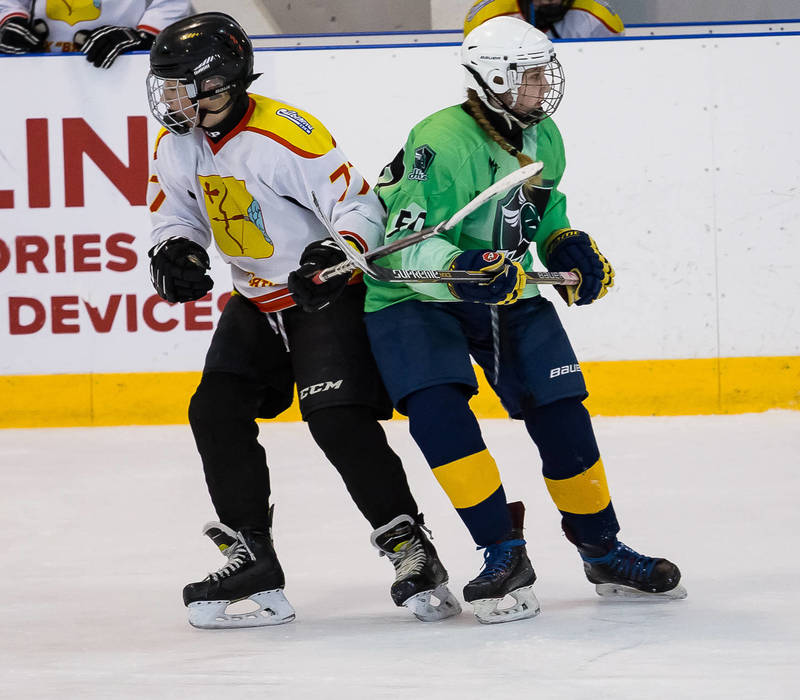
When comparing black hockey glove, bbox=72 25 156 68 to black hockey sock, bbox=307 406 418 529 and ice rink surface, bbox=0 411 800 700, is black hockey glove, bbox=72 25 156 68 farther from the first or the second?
black hockey sock, bbox=307 406 418 529

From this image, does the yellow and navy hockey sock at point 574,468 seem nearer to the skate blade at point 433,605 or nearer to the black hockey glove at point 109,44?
the skate blade at point 433,605

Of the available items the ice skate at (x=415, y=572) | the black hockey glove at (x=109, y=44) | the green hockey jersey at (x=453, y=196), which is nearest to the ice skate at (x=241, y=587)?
the ice skate at (x=415, y=572)

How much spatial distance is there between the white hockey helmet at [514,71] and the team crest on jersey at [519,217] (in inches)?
4.8

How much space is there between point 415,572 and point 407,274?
51cm

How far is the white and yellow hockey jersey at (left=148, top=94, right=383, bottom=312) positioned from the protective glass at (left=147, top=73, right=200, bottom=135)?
8cm

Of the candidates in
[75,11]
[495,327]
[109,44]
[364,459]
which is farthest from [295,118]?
[75,11]

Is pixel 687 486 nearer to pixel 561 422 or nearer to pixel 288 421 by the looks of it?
pixel 561 422

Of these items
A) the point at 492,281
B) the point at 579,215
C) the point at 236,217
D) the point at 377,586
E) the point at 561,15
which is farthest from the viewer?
the point at 561,15

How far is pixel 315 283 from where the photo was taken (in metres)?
2.24

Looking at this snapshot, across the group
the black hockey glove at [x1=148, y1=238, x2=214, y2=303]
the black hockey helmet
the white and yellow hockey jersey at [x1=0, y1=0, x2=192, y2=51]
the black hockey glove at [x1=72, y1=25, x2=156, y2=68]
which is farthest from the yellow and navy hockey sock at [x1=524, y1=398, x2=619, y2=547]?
the white and yellow hockey jersey at [x1=0, y1=0, x2=192, y2=51]

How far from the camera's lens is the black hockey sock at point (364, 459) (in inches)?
92.2

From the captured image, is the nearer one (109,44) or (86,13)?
(109,44)

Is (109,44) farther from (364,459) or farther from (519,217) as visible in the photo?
(364,459)

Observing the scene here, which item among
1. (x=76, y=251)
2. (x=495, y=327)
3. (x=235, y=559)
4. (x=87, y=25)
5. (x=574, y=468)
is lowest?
(x=235, y=559)
